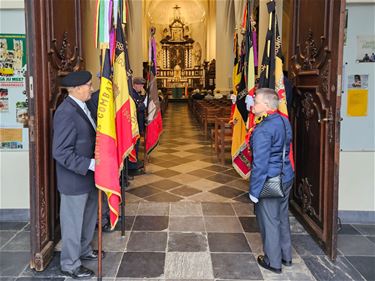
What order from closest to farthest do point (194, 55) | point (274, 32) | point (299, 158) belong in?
point (274, 32)
point (299, 158)
point (194, 55)

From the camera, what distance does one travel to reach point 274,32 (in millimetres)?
3744

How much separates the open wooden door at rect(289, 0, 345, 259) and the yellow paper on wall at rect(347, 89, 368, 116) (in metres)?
0.60

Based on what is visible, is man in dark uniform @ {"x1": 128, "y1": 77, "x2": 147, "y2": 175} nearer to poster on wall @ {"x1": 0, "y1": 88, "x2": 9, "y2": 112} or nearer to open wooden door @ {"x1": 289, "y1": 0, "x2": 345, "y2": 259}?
poster on wall @ {"x1": 0, "y1": 88, "x2": 9, "y2": 112}

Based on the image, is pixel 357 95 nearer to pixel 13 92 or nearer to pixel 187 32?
pixel 13 92

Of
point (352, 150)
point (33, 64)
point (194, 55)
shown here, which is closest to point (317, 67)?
point (352, 150)

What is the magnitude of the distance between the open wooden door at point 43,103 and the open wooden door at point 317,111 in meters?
2.32

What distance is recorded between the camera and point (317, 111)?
3553 millimetres

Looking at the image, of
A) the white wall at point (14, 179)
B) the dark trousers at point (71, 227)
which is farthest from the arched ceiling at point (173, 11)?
the dark trousers at point (71, 227)

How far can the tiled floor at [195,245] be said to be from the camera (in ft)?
9.92

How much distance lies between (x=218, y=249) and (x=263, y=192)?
0.90 metres

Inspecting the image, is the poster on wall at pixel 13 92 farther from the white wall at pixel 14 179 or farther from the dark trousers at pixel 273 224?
the dark trousers at pixel 273 224

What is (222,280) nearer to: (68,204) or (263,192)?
(263,192)

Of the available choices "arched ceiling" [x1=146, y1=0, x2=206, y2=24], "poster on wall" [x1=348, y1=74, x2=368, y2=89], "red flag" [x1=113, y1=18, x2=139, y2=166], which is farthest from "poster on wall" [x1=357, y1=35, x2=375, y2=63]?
"arched ceiling" [x1=146, y1=0, x2=206, y2=24]

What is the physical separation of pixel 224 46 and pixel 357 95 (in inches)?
526
